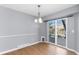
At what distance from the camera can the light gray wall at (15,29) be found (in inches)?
137

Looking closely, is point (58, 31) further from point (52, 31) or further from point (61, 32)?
point (52, 31)

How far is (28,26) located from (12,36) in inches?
36.5

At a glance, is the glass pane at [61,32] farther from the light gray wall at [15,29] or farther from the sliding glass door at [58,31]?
the light gray wall at [15,29]

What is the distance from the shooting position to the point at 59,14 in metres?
4.36

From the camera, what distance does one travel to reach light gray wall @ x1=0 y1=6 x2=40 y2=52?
3468mm

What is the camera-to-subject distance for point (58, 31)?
4.63 meters

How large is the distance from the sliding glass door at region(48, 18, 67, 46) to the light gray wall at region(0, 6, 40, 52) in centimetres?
82

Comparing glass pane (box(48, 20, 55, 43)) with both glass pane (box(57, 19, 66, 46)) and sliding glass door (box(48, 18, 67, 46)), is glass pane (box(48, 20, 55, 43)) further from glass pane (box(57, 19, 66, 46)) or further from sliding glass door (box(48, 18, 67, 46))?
glass pane (box(57, 19, 66, 46))

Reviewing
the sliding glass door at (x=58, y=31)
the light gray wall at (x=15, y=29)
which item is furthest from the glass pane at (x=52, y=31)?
the light gray wall at (x=15, y=29)

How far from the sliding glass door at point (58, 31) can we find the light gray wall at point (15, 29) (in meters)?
0.82

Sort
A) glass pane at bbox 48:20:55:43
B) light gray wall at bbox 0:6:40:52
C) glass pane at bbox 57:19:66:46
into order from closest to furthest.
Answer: light gray wall at bbox 0:6:40:52 → glass pane at bbox 57:19:66:46 → glass pane at bbox 48:20:55:43

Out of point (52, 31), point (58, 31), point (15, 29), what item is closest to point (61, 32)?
point (58, 31)

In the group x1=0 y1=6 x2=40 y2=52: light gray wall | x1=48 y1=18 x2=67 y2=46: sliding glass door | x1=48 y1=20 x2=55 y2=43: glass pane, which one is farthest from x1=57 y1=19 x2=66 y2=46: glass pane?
x1=0 y1=6 x2=40 y2=52: light gray wall
